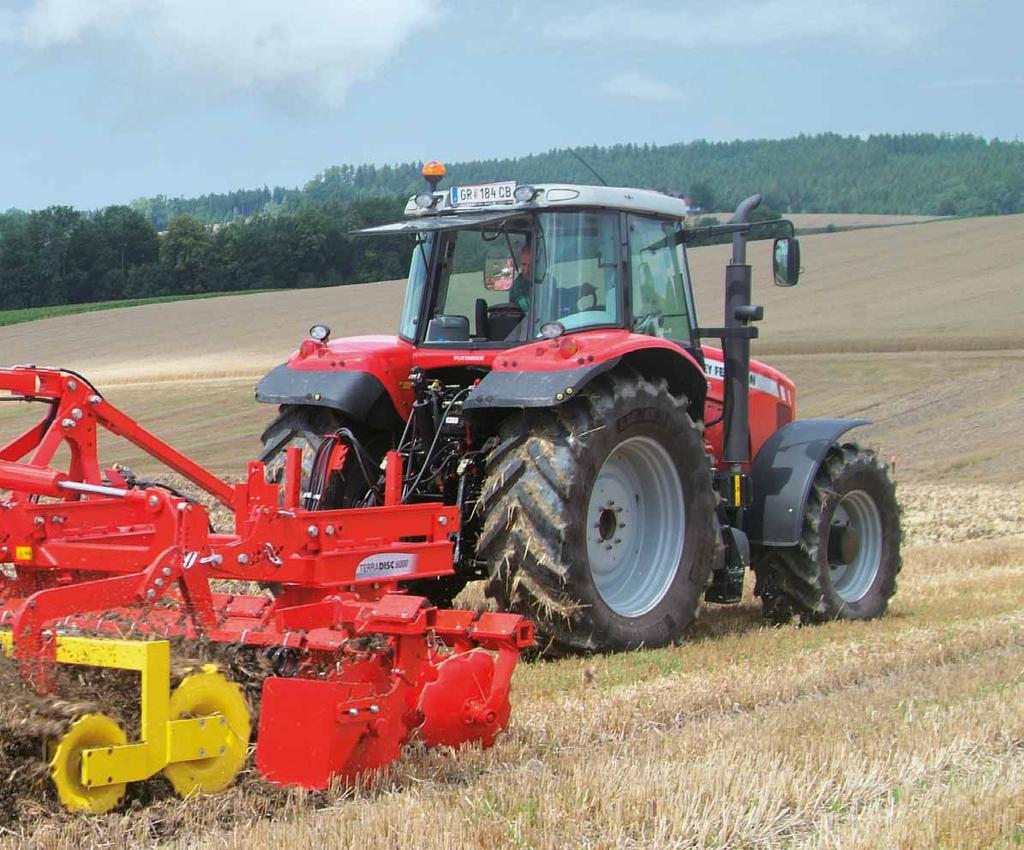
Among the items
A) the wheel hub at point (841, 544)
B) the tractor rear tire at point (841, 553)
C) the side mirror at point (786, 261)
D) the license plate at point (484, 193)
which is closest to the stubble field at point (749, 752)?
the tractor rear tire at point (841, 553)

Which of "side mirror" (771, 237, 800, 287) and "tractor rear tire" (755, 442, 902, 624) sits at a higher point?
"side mirror" (771, 237, 800, 287)

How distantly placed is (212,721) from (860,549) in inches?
222

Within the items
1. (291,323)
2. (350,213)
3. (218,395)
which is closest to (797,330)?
(218,395)

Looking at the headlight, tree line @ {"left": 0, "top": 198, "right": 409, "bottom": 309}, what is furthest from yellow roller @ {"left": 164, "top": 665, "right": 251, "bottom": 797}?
tree line @ {"left": 0, "top": 198, "right": 409, "bottom": 309}

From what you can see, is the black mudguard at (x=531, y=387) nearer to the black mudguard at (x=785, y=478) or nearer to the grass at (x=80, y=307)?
the black mudguard at (x=785, y=478)

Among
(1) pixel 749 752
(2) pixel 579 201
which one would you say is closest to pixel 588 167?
(2) pixel 579 201

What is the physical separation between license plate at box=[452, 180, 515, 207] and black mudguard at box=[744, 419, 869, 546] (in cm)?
233

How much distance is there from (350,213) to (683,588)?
132ft

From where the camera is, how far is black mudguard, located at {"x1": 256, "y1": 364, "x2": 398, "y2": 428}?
698 cm

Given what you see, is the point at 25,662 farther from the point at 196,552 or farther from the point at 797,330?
the point at 797,330

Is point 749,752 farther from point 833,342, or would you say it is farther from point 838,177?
point 838,177

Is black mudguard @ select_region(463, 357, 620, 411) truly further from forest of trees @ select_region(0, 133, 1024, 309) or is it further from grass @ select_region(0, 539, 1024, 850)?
forest of trees @ select_region(0, 133, 1024, 309)

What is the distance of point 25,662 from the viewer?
4.02m

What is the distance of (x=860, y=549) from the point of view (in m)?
8.75
